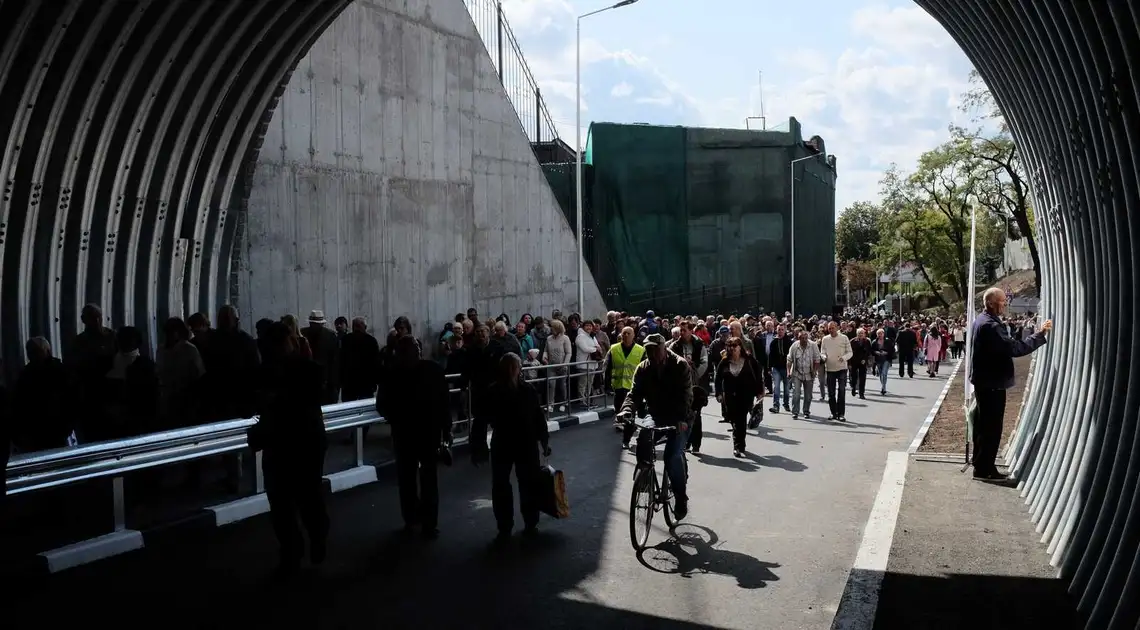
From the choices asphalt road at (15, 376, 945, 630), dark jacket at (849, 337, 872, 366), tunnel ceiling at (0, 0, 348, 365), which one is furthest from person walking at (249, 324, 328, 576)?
dark jacket at (849, 337, 872, 366)

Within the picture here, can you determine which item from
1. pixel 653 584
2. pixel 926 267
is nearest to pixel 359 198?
pixel 653 584

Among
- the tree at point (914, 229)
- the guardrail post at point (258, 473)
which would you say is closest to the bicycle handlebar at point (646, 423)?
the guardrail post at point (258, 473)

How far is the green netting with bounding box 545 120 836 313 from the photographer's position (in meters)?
44.2

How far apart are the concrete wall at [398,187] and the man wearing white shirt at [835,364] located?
801 cm

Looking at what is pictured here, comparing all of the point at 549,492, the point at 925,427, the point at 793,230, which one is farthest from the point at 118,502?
the point at 793,230

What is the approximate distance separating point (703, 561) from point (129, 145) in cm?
839

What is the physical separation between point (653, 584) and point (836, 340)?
12692 millimetres

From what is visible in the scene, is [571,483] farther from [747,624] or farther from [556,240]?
[556,240]

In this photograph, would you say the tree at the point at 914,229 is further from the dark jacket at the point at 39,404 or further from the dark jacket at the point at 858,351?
the dark jacket at the point at 39,404

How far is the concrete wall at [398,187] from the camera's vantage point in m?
18.5

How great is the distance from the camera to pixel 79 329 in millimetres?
12500

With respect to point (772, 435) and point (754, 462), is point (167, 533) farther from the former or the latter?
point (772, 435)

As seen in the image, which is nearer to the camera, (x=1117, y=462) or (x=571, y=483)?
(x=1117, y=462)

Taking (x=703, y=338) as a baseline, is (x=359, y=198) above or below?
above
